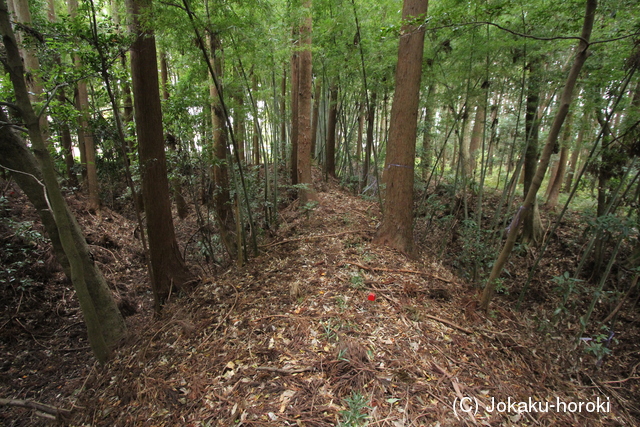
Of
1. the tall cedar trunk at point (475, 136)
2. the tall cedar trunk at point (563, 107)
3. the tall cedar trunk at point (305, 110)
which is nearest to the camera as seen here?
the tall cedar trunk at point (563, 107)

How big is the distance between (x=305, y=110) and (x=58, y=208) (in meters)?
4.53

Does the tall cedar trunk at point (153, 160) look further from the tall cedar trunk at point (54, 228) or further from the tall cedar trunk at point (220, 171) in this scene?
the tall cedar trunk at point (220, 171)

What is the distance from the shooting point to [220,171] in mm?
5859

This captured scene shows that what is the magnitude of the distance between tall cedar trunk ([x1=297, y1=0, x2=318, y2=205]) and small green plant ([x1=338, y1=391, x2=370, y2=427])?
4.22 metres

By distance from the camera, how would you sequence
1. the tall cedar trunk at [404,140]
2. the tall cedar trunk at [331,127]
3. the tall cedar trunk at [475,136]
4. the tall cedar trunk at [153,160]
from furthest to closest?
the tall cedar trunk at [475,136]
the tall cedar trunk at [331,127]
the tall cedar trunk at [404,140]
the tall cedar trunk at [153,160]

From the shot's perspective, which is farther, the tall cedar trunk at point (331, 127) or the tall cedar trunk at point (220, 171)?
the tall cedar trunk at point (331, 127)

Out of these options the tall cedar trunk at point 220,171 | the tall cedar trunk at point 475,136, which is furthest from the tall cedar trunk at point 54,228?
the tall cedar trunk at point 475,136

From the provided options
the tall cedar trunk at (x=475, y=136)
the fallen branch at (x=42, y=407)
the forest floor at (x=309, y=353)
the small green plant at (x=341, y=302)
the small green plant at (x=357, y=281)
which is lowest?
the fallen branch at (x=42, y=407)

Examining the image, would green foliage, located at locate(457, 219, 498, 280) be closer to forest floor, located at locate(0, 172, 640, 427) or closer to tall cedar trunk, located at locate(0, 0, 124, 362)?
forest floor, located at locate(0, 172, 640, 427)

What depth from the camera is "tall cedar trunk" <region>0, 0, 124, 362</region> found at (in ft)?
6.27

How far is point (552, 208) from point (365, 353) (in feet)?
30.1

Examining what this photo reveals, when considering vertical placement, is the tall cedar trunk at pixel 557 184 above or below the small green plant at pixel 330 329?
above

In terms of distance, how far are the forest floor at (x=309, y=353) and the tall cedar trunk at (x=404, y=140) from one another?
341mm

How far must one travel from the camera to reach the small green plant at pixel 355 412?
6.06 feet
